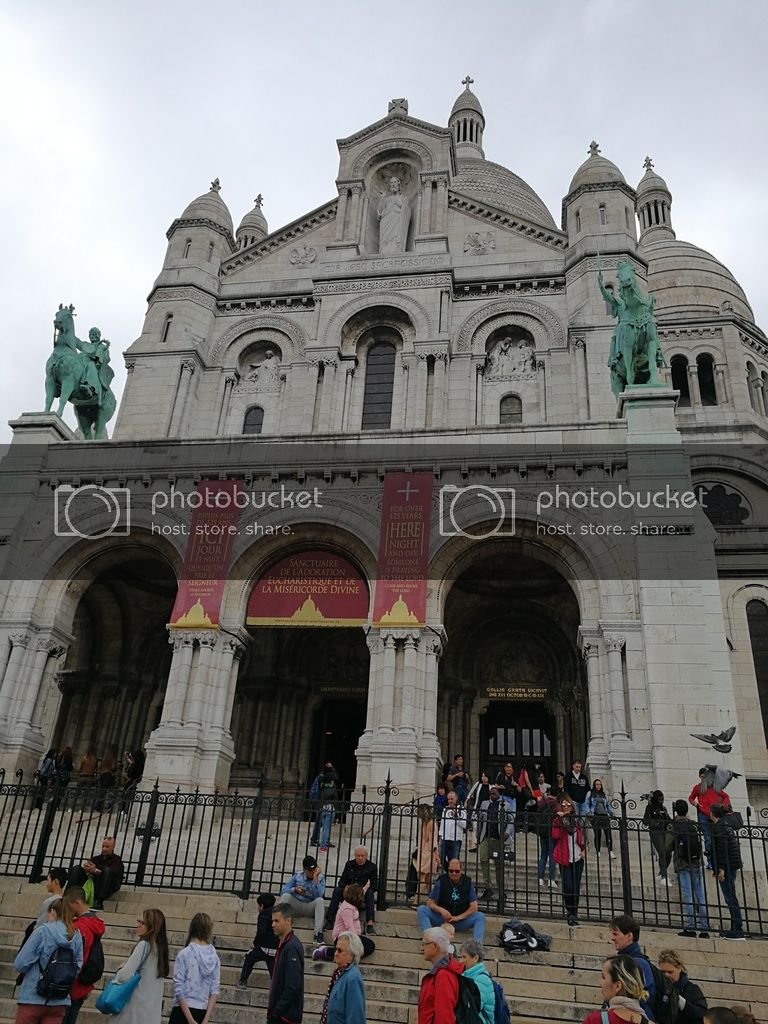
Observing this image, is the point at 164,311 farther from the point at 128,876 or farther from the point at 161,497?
the point at 128,876

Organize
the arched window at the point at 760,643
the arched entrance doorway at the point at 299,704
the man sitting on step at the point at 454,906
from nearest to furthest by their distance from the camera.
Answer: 1. the man sitting on step at the point at 454,906
2. the arched window at the point at 760,643
3. the arched entrance doorway at the point at 299,704

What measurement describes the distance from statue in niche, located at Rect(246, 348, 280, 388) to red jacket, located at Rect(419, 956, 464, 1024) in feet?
79.7

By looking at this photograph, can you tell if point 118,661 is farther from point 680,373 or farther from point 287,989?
point 680,373

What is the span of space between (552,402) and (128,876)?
18411mm

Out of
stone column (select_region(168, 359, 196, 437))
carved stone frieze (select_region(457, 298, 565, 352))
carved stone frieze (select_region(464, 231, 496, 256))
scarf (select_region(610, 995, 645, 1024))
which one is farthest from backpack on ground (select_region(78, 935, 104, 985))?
carved stone frieze (select_region(464, 231, 496, 256))

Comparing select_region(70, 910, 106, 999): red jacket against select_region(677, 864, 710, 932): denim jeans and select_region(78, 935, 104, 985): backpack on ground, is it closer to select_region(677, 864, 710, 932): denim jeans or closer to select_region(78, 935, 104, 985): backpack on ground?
select_region(78, 935, 104, 985): backpack on ground

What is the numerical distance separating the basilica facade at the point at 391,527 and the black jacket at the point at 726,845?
3763mm

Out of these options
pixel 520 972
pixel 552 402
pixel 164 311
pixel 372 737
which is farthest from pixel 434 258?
pixel 520 972

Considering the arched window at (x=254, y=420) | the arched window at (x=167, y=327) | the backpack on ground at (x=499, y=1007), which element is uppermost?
the arched window at (x=167, y=327)

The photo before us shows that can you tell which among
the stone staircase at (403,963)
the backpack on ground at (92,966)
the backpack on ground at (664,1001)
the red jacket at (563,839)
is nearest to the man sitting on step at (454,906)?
the stone staircase at (403,963)

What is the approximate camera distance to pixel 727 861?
10523mm

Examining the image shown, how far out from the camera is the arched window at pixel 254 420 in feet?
→ 91.4

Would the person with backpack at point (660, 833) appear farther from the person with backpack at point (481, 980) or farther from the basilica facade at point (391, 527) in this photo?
the person with backpack at point (481, 980)

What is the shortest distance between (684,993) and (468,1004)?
1815mm
